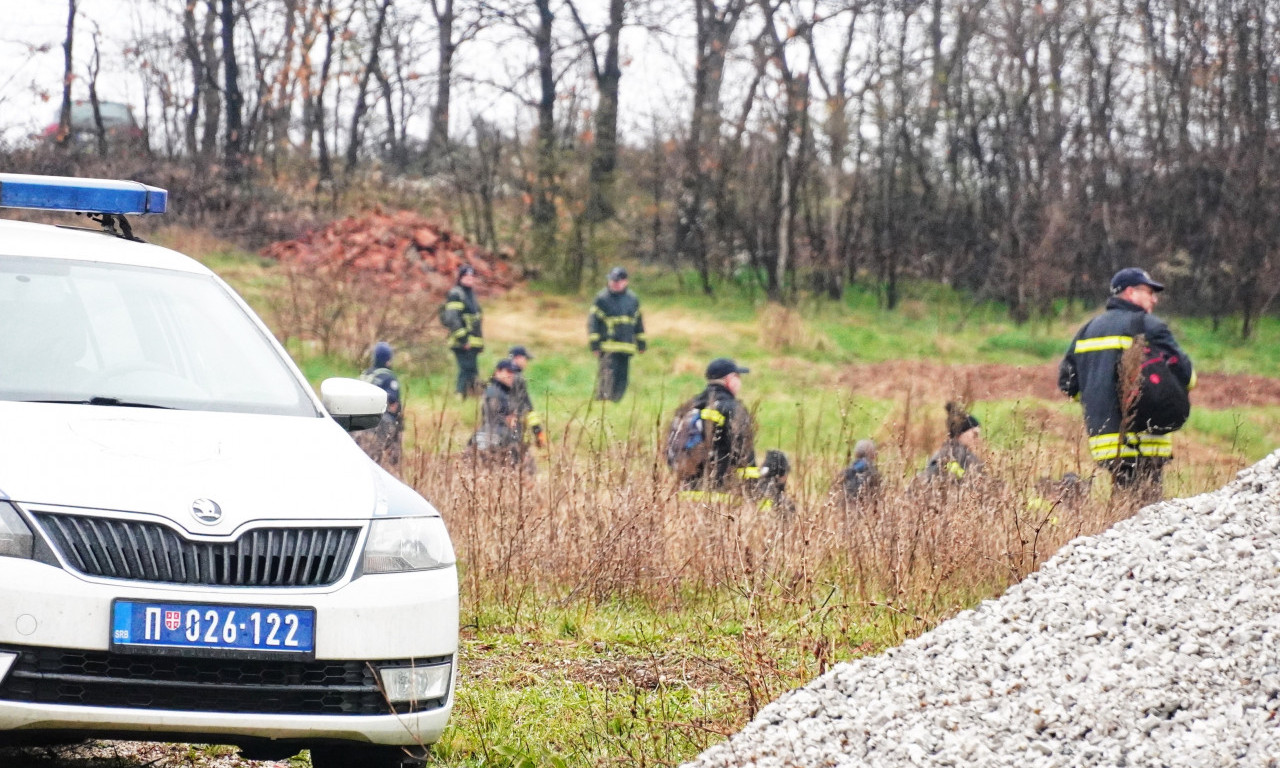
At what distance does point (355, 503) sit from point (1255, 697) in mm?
2406

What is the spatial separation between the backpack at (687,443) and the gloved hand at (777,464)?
532 millimetres

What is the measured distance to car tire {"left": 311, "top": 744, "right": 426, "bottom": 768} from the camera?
3.85 meters

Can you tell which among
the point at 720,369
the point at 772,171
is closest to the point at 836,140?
the point at 772,171

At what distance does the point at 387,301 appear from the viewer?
2117cm

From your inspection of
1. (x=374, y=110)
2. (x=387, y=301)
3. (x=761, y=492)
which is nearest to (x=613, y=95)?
(x=374, y=110)

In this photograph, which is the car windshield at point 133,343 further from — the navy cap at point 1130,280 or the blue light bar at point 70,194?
the navy cap at point 1130,280

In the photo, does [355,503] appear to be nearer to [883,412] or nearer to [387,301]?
[883,412]

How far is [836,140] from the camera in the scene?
32.7m

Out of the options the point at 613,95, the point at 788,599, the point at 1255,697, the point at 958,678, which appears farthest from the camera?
the point at 613,95

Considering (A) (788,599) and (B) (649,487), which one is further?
(B) (649,487)

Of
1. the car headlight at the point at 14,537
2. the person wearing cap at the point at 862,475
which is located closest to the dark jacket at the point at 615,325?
the person wearing cap at the point at 862,475

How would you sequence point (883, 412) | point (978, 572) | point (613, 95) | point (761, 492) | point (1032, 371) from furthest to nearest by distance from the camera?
1. point (613, 95)
2. point (1032, 371)
3. point (883, 412)
4. point (761, 492)
5. point (978, 572)

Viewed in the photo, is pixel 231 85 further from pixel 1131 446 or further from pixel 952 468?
pixel 952 468

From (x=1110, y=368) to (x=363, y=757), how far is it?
6.46 m
